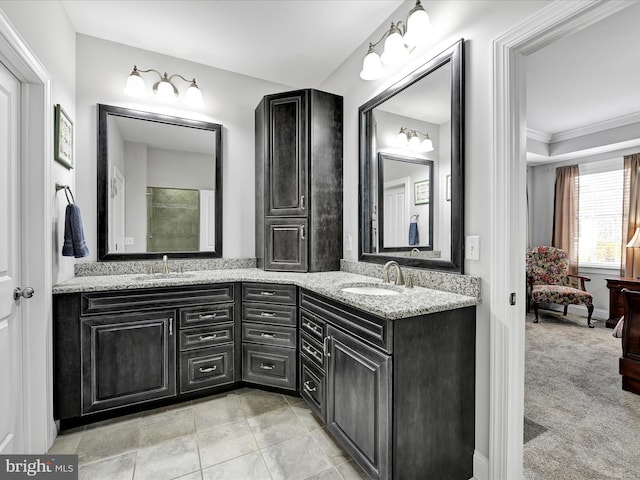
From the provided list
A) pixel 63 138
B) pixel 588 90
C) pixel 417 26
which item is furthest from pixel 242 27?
pixel 588 90

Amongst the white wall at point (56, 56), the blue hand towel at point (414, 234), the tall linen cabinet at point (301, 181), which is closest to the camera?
the white wall at point (56, 56)

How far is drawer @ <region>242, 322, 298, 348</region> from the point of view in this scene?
7.48 ft

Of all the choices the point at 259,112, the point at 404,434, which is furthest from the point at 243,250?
the point at 404,434

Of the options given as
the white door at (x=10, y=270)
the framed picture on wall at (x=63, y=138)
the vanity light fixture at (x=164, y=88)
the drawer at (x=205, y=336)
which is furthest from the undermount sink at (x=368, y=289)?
the vanity light fixture at (x=164, y=88)

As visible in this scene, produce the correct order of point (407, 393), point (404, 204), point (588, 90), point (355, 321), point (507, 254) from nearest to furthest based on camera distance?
point (407, 393)
point (507, 254)
point (355, 321)
point (404, 204)
point (588, 90)

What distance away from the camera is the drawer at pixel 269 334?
7.48ft

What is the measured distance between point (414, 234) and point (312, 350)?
3.30ft

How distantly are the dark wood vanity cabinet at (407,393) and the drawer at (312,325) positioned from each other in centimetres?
23

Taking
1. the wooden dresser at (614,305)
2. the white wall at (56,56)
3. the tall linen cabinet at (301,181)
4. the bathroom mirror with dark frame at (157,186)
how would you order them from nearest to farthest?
the white wall at (56,56), the bathroom mirror with dark frame at (157,186), the tall linen cabinet at (301,181), the wooden dresser at (614,305)

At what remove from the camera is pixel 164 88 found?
2582 millimetres

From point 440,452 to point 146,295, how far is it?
1.93 m

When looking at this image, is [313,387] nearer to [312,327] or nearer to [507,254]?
[312,327]

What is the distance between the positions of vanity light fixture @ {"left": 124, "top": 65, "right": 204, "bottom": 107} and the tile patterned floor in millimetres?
2391

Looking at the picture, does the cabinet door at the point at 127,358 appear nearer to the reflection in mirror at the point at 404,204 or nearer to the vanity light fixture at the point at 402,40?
the reflection in mirror at the point at 404,204
